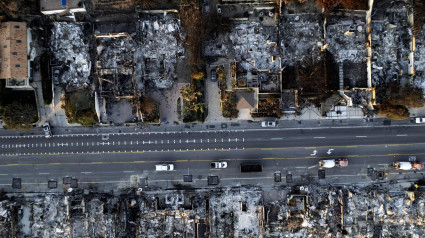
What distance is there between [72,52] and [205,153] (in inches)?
932

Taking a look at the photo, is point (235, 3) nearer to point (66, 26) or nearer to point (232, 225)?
point (66, 26)

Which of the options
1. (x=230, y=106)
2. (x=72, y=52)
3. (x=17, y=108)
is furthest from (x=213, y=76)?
(x=17, y=108)

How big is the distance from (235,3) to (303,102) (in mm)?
16806

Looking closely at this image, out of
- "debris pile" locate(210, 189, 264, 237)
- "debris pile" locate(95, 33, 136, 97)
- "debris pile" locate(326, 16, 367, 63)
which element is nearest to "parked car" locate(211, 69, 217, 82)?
"debris pile" locate(95, 33, 136, 97)

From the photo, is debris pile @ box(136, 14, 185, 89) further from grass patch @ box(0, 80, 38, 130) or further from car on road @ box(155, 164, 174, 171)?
grass patch @ box(0, 80, 38, 130)

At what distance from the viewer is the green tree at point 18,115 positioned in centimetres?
3922

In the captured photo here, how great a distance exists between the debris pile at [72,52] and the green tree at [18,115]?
609cm

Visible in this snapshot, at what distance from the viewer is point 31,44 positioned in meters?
40.0

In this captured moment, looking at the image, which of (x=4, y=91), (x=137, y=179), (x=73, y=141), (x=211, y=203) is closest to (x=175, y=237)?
(x=211, y=203)

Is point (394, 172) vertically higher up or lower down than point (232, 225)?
higher up

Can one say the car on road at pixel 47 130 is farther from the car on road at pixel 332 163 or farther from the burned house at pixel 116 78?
the car on road at pixel 332 163

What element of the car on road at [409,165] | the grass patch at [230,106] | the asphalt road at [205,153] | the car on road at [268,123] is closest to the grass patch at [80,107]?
the asphalt road at [205,153]

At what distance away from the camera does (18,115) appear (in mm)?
39375

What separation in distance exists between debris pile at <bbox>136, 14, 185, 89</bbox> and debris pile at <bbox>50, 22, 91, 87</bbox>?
7684 mm
